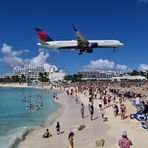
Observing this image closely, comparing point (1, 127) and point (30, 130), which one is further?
point (1, 127)

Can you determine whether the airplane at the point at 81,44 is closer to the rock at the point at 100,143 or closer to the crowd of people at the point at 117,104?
the crowd of people at the point at 117,104

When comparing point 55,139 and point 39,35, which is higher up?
point 39,35

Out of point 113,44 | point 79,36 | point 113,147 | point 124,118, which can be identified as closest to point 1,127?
point 124,118

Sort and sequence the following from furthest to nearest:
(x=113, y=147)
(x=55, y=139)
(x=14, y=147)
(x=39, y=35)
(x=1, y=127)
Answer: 1. (x=39, y=35)
2. (x=1, y=127)
3. (x=55, y=139)
4. (x=14, y=147)
5. (x=113, y=147)

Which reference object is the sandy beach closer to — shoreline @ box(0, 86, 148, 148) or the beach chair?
shoreline @ box(0, 86, 148, 148)

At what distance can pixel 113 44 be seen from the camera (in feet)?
196

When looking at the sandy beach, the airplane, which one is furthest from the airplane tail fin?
the sandy beach

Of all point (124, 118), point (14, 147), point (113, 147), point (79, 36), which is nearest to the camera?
point (113, 147)

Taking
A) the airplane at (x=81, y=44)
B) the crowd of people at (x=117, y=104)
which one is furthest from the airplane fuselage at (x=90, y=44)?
the crowd of people at (x=117, y=104)

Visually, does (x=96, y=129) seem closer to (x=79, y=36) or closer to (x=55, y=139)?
(x=55, y=139)

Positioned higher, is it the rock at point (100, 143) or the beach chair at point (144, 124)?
the beach chair at point (144, 124)

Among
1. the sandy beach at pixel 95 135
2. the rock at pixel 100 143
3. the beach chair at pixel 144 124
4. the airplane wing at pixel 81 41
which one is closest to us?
the rock at pixel 100 143

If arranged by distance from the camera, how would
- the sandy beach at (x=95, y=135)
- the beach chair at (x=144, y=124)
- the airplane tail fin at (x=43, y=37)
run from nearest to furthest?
the sandy beach at (x=95, y=135)
the beach chair at (x=144, y=124)
the airplane tail fin at (x=43, y=37)

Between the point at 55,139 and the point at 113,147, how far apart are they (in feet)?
20.2
